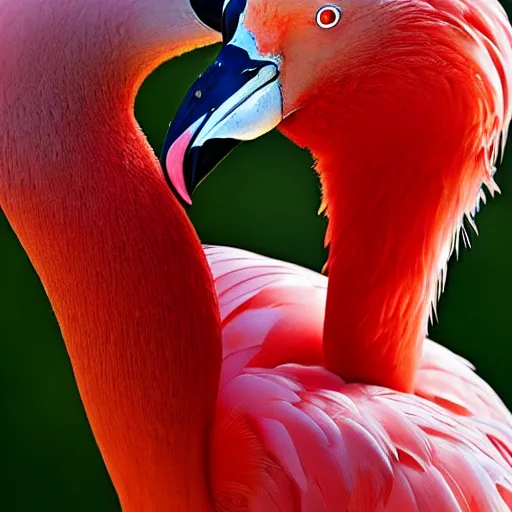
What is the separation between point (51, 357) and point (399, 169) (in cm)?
99

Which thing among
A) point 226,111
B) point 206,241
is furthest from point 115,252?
point 206,241

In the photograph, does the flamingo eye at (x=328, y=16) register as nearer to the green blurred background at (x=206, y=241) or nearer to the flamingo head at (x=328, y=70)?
the flamingo head at (x=328, y=70)

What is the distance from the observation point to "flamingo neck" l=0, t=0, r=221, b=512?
0.61 meters

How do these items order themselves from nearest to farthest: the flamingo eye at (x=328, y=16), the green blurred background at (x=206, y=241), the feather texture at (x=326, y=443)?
the flamingo eye at (x=328, y=16), the feather texture at (x=326, y=443), the green blurred background at (x=206, y=241)

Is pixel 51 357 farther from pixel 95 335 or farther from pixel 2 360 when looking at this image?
pixel 95 335

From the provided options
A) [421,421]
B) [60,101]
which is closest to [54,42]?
[60,101]

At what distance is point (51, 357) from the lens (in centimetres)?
150

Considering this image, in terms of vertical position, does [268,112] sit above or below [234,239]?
above

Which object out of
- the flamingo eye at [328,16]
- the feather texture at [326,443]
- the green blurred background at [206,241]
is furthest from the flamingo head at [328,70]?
the green blurred background at [206,241]

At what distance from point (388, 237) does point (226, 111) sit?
0.55ft

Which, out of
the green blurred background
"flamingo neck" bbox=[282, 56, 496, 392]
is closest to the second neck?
"flamingo neck" bbox=[282, 56, 496, 392]

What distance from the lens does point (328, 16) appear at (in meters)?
0.58

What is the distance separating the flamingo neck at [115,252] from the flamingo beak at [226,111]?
5cm

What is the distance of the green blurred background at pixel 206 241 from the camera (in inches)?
58.2
